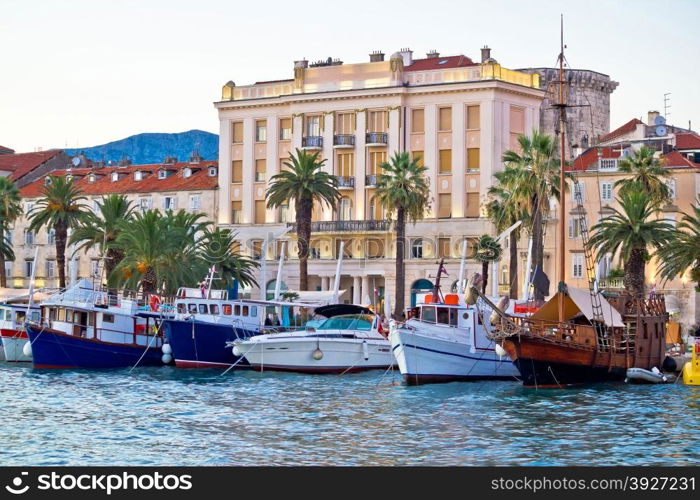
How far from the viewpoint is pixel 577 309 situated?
2456 inches

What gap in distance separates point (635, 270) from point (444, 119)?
33685 mm

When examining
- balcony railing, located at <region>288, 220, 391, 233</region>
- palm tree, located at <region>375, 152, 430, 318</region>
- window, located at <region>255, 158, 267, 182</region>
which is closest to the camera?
palm tree, located at <region>375, 152, 430, 318</region>

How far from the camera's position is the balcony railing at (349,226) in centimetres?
11094

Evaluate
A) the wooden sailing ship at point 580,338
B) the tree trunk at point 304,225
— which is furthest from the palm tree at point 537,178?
the wooden sailing ship at point 580,338

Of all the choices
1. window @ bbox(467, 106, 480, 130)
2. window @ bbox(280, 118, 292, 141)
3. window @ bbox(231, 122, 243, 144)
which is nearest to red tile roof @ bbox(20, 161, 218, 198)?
window @ bbox(231, 122, 243, 144)

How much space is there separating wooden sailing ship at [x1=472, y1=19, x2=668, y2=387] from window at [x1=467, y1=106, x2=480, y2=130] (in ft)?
152

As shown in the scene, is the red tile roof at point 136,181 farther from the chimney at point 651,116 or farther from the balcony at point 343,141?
the chimney at point 651,116

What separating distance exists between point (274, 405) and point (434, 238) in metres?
58.5

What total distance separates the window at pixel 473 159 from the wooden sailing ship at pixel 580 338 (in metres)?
45.5

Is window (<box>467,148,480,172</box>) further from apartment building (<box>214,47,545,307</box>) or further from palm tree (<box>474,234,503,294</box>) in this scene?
palm tree (<box>474,234,503,294</box>)

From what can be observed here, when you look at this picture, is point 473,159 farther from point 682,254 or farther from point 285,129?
point 682,254

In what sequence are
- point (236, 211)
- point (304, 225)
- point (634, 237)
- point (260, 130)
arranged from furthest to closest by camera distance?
point (236, 211), point (260, 130), point (304, 225), point (634, 237)

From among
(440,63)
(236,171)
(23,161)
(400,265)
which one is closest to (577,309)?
(400,265)

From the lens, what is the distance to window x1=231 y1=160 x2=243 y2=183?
12050 centimetres
